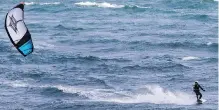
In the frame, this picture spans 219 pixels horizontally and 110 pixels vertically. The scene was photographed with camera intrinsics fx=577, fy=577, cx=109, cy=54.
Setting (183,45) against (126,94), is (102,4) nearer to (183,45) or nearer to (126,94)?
(183,45)

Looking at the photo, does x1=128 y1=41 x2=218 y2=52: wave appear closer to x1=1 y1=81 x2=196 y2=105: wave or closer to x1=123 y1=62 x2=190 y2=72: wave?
x1=123 y1=62 x2=190 y2=72: wave

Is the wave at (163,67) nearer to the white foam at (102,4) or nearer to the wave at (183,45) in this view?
the wave at (183,45)

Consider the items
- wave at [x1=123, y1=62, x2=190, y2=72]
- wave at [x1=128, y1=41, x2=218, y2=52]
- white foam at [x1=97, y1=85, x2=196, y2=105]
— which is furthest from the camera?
wave at [x1=128, y1=41, x2=218, y2=52]

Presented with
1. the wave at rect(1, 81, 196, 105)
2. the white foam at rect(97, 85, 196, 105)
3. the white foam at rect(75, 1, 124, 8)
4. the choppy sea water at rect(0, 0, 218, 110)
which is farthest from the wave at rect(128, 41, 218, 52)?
the white foam at rect(75, 1, 124, 8)

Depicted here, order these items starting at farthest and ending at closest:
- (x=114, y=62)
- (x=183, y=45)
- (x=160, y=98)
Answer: (x=183, y=45) → (x=114, y=62) → (x=160, y=98)

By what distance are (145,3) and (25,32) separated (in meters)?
71.9

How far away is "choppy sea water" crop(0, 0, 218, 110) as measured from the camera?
35812 mm

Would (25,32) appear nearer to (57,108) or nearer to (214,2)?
(57,108)

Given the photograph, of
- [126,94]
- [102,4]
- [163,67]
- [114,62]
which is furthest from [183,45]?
[102,4]

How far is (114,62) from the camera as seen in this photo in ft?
160

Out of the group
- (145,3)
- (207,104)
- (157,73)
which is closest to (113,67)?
(157,73)

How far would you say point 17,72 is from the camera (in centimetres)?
4488

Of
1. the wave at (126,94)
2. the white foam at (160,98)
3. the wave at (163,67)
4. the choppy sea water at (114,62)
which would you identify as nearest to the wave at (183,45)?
the choppy sea water at (114,62)

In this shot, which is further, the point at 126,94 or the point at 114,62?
the point at 114,62
